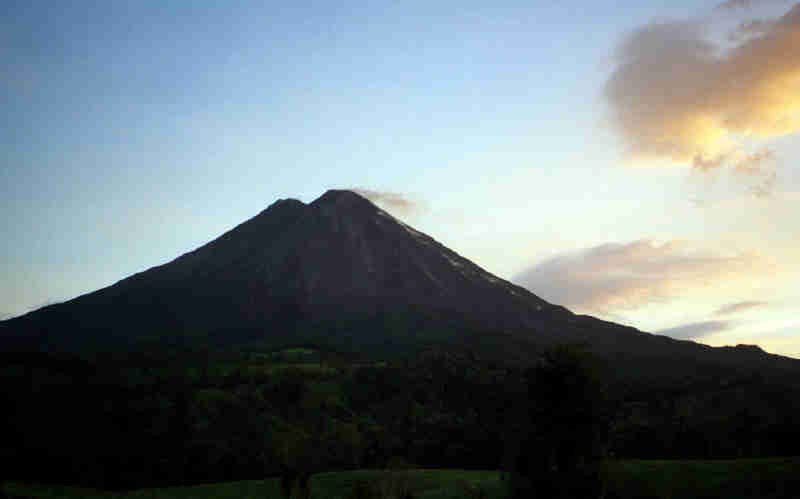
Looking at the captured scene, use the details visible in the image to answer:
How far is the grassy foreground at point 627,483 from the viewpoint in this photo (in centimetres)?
4591

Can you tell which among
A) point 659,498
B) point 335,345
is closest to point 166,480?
point 659,498

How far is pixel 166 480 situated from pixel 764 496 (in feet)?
201

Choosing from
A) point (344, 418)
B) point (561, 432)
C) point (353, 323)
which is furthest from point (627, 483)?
point (353, 323)

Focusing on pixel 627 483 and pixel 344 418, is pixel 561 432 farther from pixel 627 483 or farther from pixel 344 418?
pixel 344 418

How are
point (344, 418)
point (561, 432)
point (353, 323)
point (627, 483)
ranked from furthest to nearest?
point (353, 323), point (344, 418), point (627, 483), point (561, 432)

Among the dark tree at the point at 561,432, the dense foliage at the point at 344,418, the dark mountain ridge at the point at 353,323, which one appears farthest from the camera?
the dark mountain ridge at the point at 353,323

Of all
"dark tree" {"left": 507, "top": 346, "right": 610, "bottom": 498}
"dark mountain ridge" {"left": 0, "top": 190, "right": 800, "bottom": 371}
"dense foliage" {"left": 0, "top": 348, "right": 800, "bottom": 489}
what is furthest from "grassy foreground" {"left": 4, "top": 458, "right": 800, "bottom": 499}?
"dark mountain ridge" {"left": 0, "top": 190, "right": 800, "bottom": 371}

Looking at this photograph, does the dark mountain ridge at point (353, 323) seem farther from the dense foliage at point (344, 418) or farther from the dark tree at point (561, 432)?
the dark tree at point (561, 432)

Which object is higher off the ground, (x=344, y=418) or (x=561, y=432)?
(x=561, y=432)

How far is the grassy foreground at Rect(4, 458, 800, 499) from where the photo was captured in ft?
151

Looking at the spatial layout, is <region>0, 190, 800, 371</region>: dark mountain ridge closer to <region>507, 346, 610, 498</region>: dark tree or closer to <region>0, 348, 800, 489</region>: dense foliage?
<region>0, 348, 800, 489</region>: dense foliage

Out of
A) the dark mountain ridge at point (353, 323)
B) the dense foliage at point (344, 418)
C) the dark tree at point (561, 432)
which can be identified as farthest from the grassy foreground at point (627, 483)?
the dark mountain ridge at point (353, 323)

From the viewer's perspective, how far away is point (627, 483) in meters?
50.9

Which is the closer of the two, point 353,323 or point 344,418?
point 344,418
